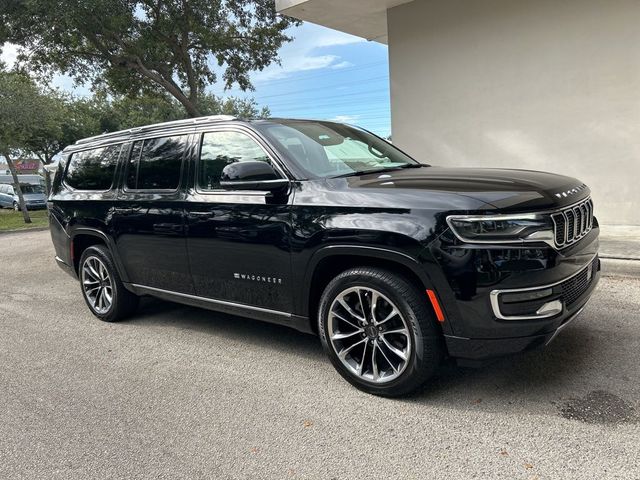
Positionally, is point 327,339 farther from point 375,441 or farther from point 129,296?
point 129,296

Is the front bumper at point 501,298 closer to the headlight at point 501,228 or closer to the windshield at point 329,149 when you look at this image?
the headlight at point 501,228

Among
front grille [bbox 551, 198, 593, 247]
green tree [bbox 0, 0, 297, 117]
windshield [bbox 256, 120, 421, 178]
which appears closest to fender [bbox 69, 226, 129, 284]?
windshield [bbox 256, 120, 421, 178]

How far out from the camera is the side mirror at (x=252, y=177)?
135 inches

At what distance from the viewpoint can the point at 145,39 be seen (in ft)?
47.7

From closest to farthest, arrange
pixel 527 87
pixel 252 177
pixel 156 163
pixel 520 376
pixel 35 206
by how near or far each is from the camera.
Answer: pixel 520 376, pixel 252 177, pixel 156 163, pixel 527 87, pixel 35 206

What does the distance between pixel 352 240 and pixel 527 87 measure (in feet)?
23.2

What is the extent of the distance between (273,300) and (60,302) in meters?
3.97

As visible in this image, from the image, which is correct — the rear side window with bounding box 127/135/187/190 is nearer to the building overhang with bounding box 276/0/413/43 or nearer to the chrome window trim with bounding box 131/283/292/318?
the chrome window trim with bounding box 131/283/292/318

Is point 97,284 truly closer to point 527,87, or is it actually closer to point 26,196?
point 527,87

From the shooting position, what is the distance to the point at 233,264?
12.5 feet

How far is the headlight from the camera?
2723 millimetres

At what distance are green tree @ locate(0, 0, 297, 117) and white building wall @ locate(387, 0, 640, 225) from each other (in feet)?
22.2

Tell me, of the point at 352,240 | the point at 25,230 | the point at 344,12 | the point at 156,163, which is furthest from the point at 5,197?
the point at 352,240

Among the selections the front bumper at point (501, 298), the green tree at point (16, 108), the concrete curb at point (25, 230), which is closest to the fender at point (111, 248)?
the front bumper at point (501, 298)
